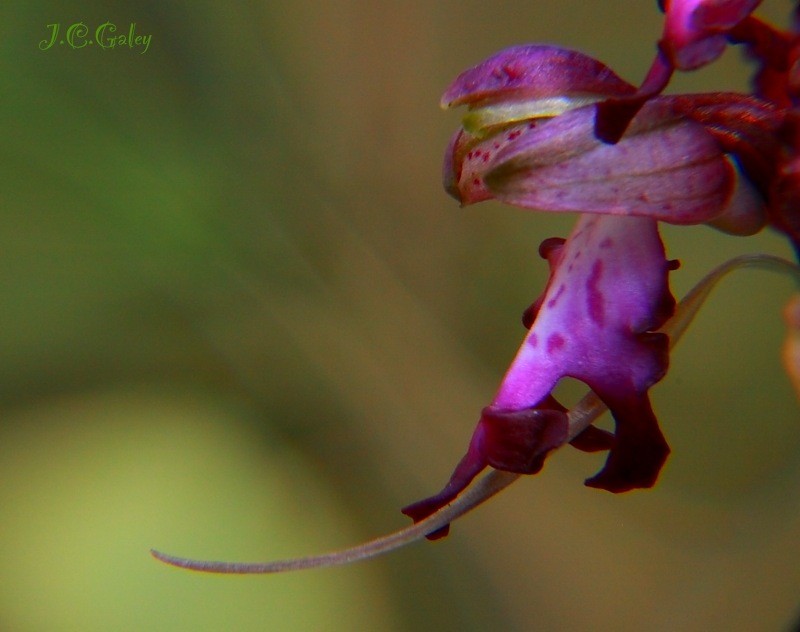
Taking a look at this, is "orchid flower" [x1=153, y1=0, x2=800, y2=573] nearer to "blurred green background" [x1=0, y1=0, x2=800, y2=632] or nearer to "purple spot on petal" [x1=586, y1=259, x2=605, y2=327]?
"purple spot on petal" [x1=586, y1=259, x2=605, y2=327]

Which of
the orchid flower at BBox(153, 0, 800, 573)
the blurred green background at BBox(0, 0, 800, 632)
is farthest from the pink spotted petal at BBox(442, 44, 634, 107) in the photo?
the blurred green background at BBox(0, 0, 800, 632)

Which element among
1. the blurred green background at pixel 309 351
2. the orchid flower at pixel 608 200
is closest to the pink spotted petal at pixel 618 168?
the orchid flower at pixel 608 200

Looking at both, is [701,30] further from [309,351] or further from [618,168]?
[309,351]

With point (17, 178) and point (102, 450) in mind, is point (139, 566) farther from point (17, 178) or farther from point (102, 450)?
point (17, 178)

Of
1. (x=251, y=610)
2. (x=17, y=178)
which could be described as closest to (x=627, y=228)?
(x=251, y=610)

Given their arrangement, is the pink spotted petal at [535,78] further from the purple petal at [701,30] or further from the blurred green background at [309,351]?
the blurred green background at [309,351]

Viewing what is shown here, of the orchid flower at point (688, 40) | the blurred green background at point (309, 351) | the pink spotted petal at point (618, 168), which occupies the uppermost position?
the orchid flower at point (688, 40)
